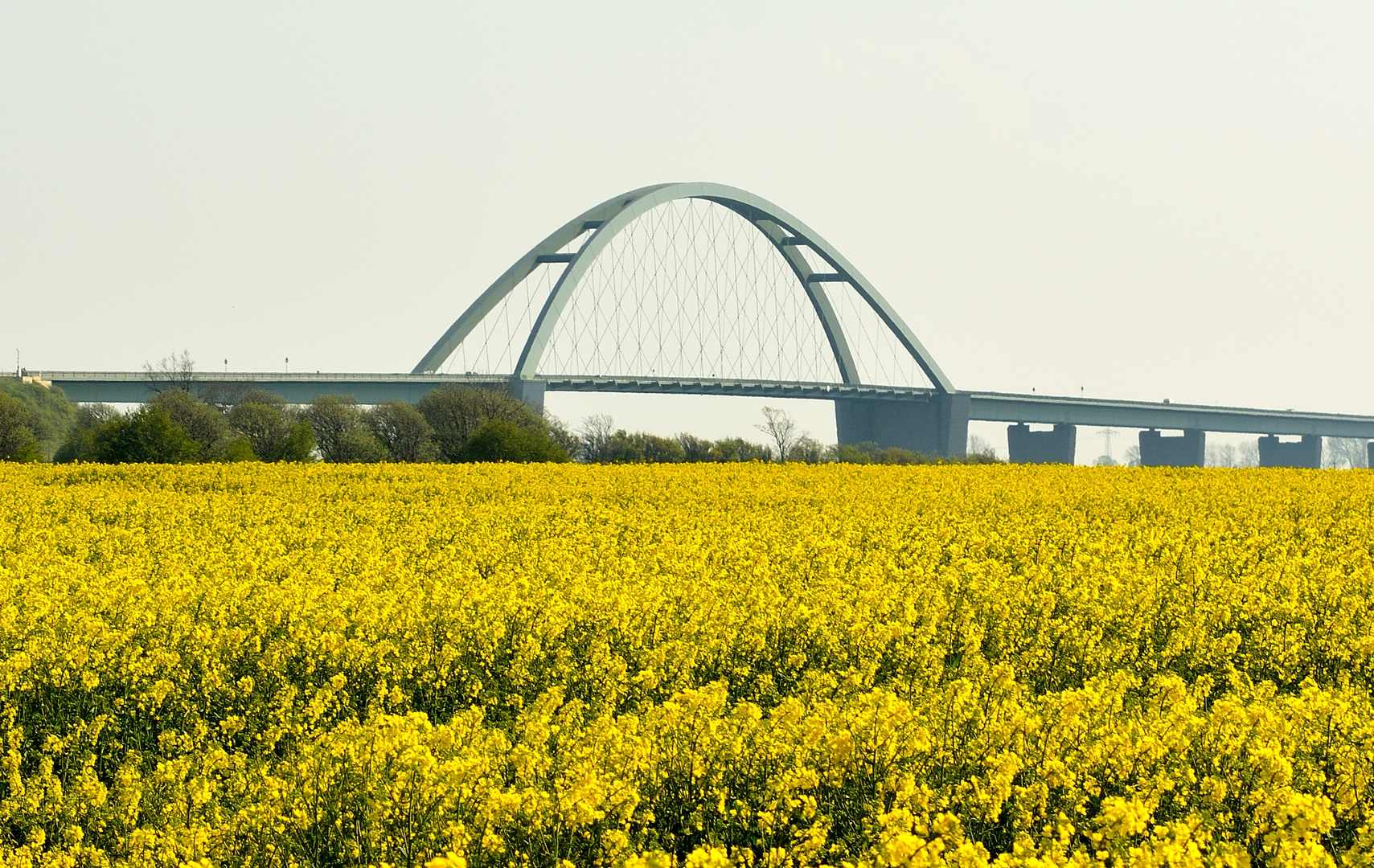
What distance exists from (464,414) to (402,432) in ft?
13.0

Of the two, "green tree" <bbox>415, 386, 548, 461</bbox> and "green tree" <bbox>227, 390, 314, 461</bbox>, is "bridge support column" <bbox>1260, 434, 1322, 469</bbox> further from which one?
"green tree" <bbox>227, 390, 314, 461</bbox>

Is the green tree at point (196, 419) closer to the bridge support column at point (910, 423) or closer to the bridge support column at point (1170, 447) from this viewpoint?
the bridge support column at point (910, 423)

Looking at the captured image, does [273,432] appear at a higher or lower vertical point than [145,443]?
lower

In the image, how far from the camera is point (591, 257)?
285 feet

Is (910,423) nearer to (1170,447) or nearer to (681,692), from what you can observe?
(1170,447)

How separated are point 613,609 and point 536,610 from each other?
0.59 meters

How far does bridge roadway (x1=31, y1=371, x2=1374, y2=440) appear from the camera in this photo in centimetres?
8888

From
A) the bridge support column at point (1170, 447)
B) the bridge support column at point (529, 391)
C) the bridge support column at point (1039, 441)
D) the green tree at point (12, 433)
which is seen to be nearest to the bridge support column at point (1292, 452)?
the bridge support column at point (1170, 447)

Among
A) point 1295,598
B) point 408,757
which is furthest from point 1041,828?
point 1295,598

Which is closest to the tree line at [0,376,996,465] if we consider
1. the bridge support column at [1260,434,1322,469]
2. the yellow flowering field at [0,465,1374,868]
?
the yellow flowering field at [0,465,1374,868]

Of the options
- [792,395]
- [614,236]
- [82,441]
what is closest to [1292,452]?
[792,395]

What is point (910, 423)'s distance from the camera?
399 ft

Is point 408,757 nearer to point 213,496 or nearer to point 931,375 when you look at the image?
point 213,496

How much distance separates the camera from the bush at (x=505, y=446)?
4747cm
